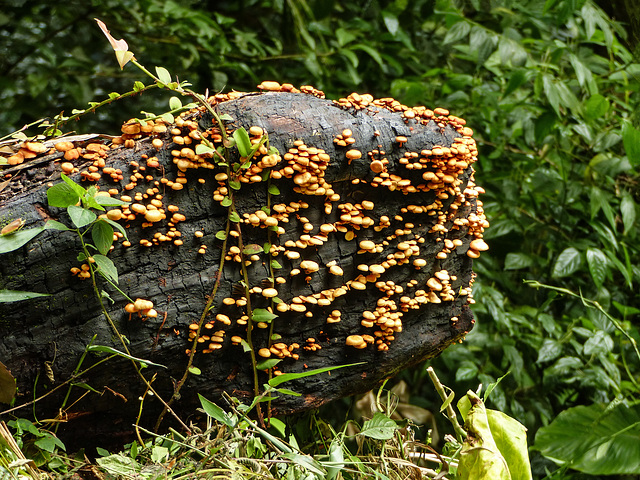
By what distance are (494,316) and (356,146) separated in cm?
87

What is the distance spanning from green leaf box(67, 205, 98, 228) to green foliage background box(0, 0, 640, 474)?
1126 mm

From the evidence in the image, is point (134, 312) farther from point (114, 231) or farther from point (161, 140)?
point (161, 140)

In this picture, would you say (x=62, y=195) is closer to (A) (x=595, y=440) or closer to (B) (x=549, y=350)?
(B) (x=549, y=350)

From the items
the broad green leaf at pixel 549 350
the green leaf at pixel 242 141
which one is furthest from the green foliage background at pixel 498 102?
the green leaf at pixel 242 141

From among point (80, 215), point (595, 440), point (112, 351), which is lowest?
point (595, 440)

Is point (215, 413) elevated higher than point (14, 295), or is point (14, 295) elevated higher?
point (14, 295)

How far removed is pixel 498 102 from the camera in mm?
1822

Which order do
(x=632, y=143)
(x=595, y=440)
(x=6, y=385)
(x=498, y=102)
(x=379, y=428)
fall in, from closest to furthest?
(x=6, y=385) → (x=379, y=428) → (x=632, y=143) → (x=595, y=440) → (x=498, y=102)

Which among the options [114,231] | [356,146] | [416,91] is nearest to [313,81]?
[416,91]

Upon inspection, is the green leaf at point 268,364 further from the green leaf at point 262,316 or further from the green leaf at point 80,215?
the green leaf at point 80,215

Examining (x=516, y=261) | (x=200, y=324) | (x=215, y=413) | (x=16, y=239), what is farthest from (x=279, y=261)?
(x=516, y=261)

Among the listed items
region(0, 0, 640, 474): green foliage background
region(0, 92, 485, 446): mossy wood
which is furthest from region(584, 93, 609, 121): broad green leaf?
region(0, 92, 485, 446): mossy wood

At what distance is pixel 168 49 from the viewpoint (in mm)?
1833

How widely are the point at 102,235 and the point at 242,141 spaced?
11.4 inches
